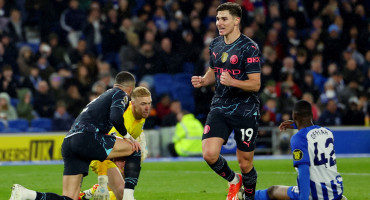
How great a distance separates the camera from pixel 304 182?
7840mm

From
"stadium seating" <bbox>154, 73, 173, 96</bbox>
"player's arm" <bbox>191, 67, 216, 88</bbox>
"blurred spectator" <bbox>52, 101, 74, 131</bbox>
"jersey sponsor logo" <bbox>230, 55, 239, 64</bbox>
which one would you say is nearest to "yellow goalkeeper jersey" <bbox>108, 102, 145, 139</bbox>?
"player's arm" <bbox>191, 67, 216, 88</bbox>

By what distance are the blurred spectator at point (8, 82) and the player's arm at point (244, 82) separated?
37.6 ft

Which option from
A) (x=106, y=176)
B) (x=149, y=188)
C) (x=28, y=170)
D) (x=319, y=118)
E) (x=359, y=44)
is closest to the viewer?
(x=106, y=176)

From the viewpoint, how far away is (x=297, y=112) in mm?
8086

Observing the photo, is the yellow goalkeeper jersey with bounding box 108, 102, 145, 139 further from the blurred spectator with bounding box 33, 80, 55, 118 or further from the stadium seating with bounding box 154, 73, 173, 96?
the stadium seating with bounding box 154, 73, 173, 96

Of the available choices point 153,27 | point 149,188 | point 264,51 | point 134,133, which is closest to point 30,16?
point 153,27

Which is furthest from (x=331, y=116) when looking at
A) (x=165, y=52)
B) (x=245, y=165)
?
(x=245, y=165)

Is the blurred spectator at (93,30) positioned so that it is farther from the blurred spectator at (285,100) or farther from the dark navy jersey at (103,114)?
the dark navy jersey at (103,114)

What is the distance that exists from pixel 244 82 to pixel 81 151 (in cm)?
199

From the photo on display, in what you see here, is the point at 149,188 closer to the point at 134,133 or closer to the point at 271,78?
the point at 134,133

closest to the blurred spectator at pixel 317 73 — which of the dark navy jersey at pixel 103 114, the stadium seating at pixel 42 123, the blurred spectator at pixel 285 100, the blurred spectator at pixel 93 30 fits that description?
the blurred spectator at pixel 285 100

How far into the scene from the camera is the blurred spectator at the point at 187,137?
60.3 feet

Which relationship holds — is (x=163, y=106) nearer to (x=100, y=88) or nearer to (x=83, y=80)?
(x=83, y=80)

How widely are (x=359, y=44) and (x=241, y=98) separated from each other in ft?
47.8
